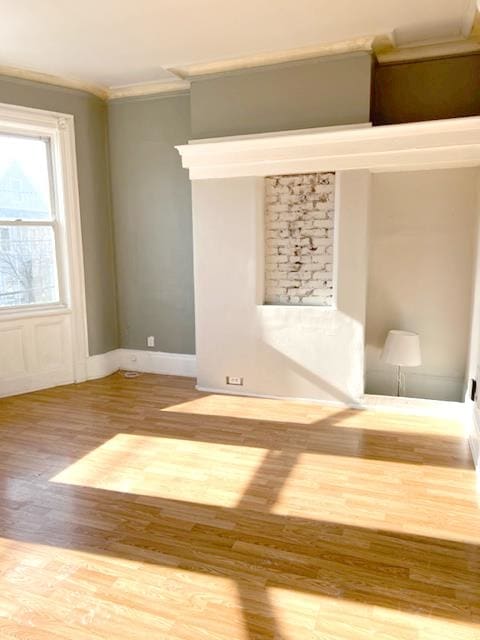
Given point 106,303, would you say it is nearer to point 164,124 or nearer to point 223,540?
point 164,124

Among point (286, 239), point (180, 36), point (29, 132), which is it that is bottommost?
point (286, 239)

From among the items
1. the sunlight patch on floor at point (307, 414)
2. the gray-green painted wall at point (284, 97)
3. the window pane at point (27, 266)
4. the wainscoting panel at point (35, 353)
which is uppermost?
the gray-green painted wall at point (284, 97)

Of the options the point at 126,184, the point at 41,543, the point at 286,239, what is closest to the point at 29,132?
the point at 126,184

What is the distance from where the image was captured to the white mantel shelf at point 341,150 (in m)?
3.57

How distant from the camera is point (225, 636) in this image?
1777 millimetres

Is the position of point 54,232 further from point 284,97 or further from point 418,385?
point 418,385

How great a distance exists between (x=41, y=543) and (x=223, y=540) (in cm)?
90

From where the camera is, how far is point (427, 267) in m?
4.29

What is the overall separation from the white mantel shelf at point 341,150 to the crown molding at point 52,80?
1.26 metres

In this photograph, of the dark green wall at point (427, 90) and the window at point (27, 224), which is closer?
the dark green wall at point (427, 90)

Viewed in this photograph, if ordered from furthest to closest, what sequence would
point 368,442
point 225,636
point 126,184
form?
point 126,184 → point 368,442 → point 225,636

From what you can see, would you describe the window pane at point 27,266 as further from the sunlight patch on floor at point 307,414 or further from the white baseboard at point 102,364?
the sunlight patch on floor at point 307,414

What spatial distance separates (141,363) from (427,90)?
12.5 feet

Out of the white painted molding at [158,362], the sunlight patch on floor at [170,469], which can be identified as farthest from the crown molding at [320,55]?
the sunlight patch on floor at [170,469]
